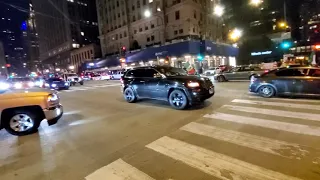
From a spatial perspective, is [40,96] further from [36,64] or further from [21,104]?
[36,64]

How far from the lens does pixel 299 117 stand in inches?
255

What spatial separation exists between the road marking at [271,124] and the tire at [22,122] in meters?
5.50

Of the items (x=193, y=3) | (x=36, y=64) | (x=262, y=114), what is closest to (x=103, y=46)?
(x=193, y=3)

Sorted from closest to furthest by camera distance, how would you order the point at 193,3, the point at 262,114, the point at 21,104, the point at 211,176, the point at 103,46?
the point at 211,176 < the point at 21,104 < the point at 262,114 < the point at 193,3 < the point at 103,46

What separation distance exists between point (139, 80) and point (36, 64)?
14445cm

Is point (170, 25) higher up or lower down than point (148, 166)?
higher up

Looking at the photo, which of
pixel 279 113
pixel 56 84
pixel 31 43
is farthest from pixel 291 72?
pixel 31 43

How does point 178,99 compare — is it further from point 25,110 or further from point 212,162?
point 25,110

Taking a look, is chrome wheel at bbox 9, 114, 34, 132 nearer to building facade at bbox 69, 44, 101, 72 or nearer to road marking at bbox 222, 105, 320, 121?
road marking at bbox 222, 105, 320, 121

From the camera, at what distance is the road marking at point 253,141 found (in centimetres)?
412

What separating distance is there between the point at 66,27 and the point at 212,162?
326 feet

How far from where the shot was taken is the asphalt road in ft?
11.9

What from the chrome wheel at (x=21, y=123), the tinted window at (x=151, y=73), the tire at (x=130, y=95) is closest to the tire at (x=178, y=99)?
the tinted window at (x=151, y=73)

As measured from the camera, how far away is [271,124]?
5895 millimetres
